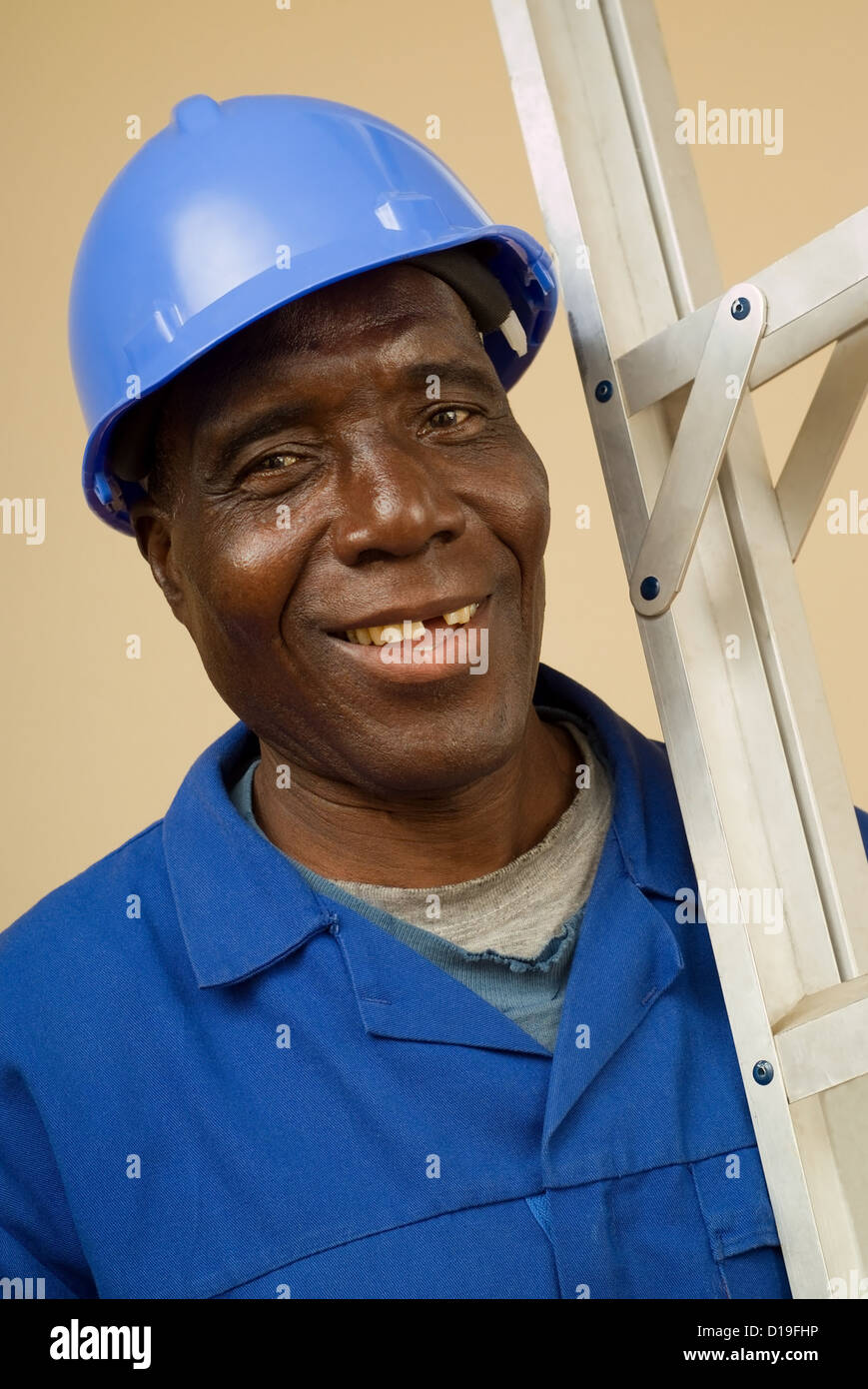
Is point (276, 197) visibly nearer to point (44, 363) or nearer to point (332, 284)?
point (332, 284)

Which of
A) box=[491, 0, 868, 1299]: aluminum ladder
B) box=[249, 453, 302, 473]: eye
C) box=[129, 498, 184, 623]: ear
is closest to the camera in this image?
box=[491, 0, 868, 1299]: aluminum ladder

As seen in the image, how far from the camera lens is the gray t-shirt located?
56.7 inches

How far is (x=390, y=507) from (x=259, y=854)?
1.12 ft

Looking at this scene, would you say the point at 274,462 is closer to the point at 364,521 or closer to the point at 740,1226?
the point at 364,521

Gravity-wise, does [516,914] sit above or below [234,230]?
below

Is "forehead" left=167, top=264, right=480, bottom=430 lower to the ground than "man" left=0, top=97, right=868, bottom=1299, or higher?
higher

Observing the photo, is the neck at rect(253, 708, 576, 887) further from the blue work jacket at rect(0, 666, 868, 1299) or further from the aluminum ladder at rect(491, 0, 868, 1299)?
the aluminum ladder at rect(491, 0, 868, 1299)

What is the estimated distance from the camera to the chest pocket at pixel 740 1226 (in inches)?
53.3

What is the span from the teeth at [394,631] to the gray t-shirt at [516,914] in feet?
0.76

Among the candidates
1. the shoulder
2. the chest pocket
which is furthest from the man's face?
the chest pocket

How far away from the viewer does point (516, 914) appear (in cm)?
150

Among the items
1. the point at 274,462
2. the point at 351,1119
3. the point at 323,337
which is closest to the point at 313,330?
the point at 323,337

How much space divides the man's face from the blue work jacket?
0.55ft

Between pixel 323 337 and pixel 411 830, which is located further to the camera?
pixel 411 830
